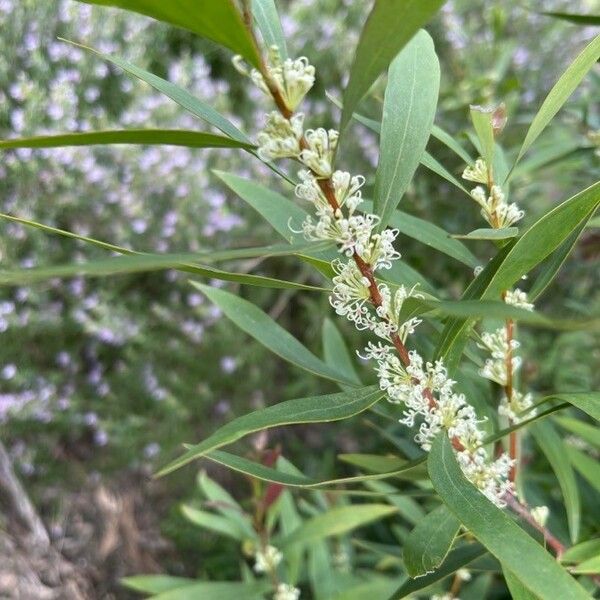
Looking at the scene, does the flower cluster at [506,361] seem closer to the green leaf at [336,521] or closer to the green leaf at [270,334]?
the green leaf at [270,334]

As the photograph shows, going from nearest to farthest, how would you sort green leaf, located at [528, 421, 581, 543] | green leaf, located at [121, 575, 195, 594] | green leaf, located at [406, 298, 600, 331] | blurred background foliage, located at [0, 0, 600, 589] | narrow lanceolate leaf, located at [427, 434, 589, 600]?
1. green leaf, located at [406, 298, 600, 331]
2. narrow lanceolate leaf, located at [427, 434, 589, 600]
3. green leaf, located at [528, 421, 581, 543]
4. green leaf, located at [121, 575, 195, 594]
5. blurred background foliage, located at [0, 0, 600, 589]

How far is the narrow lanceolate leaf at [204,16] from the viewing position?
277 mm

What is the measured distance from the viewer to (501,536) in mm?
366

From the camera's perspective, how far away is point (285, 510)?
3.35 ft

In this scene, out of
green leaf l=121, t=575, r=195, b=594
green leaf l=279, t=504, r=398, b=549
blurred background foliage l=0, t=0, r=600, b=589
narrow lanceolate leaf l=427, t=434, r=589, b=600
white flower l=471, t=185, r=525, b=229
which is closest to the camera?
narrow lanceolate leaf l=427, t=434, r=589, b=600

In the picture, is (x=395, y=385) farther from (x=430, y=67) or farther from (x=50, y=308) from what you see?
(x=50, y=308)

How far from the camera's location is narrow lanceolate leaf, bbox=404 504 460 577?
0.43 m

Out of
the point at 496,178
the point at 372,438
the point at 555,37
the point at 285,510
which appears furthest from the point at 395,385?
the point at 555,37

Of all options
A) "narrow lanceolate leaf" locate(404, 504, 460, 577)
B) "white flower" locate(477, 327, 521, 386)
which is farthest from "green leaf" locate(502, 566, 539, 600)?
"white flower" locate(477, 327, 521, 386)

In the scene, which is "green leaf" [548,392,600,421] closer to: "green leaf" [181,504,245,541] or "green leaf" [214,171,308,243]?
"green leaf" [214,171,308,243]

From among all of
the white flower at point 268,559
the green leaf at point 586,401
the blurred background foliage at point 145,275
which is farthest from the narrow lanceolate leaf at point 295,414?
the blurred background foliage at point 145,275

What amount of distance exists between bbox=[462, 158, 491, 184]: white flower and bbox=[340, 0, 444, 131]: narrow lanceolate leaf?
17 cm

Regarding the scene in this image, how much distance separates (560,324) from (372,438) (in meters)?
1.53

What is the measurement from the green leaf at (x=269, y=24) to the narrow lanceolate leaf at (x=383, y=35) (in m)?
0.09
